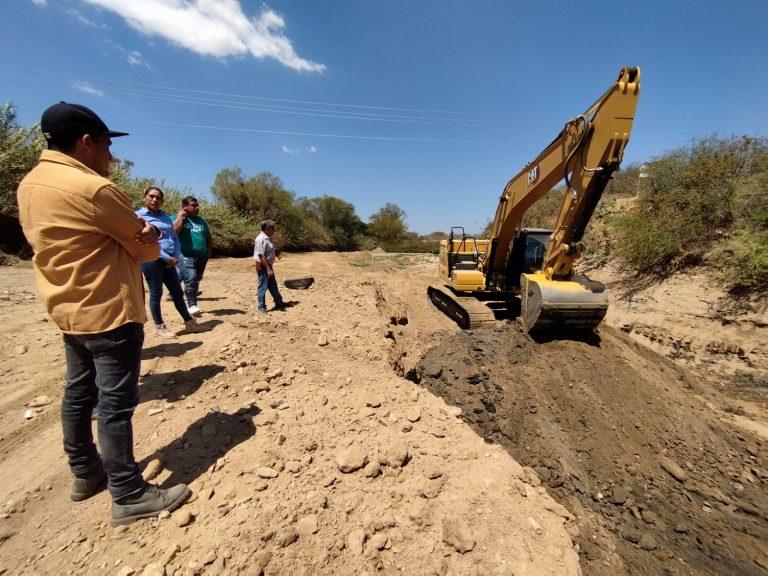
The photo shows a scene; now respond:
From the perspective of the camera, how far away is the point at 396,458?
2383 mm

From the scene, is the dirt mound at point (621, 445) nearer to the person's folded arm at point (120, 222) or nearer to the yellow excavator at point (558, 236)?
the yellow excavator at point (558, 236)

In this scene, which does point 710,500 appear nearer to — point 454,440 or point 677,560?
point 677,560

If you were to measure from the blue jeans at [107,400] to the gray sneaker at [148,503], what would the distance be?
0.05m

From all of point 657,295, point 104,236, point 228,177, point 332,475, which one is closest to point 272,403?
point 332,475

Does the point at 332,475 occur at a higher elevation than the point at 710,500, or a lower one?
higher

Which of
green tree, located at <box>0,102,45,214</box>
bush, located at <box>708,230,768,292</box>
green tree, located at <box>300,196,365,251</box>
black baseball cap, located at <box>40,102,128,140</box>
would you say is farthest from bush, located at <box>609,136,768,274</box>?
green tree, located at <box>300,196,365,251</box>

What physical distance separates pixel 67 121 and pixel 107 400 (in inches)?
56.4

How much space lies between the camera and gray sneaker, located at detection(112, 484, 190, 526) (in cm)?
178

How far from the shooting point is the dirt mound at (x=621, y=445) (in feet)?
7.50

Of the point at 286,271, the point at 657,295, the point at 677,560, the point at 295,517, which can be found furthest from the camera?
the point at 286,271

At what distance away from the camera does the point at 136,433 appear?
246 centimetres

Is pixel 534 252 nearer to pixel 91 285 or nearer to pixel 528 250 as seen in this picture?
pixel 528 250

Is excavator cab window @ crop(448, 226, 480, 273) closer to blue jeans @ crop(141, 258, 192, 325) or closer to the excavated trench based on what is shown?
the excavated trench

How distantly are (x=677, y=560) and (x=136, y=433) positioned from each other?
3.77 meters
